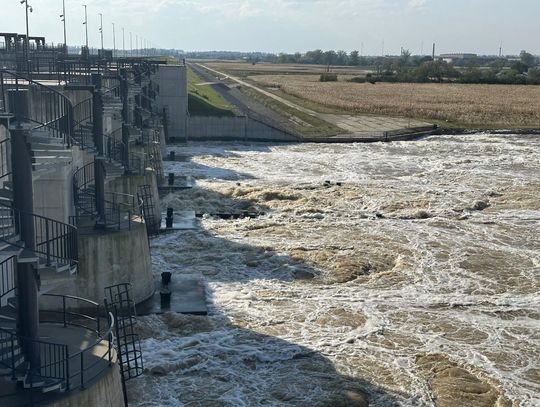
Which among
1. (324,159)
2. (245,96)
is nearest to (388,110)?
(245,96)

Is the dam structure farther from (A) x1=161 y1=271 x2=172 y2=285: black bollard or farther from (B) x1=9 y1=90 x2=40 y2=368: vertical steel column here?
(A) x1=161 y1=271 x2=172 y2=285: black bollard

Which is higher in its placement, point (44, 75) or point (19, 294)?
point (44, 75)

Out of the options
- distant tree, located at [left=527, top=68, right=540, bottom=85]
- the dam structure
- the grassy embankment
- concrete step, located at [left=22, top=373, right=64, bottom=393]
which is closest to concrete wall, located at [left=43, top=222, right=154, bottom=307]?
the dam structure

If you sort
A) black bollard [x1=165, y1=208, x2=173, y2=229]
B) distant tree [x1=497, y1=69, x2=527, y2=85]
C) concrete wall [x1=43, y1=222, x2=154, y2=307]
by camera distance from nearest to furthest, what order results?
concrete wall [x1=43, y1=222, x2=154, y2=307], black bollard [x1=165, y1=208, x2=173, y2=229], distant tree [x1=497, y1=69, x2=527, y2=85]

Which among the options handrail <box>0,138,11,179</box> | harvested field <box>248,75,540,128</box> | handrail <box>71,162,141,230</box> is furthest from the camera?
harvested field <box>248,75,540,128</box>

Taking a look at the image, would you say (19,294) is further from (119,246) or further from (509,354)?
(509,354)

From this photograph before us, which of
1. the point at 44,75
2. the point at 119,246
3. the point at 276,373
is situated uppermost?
the point at 44,75
